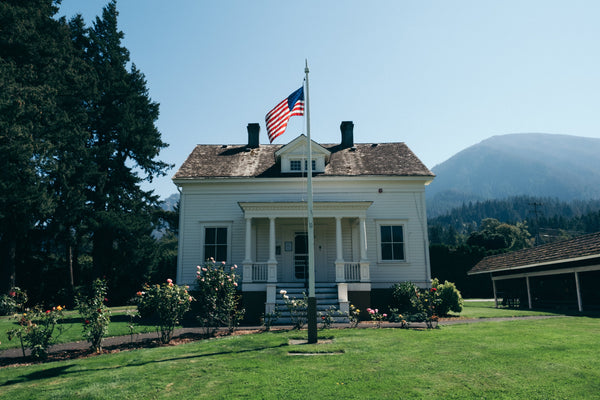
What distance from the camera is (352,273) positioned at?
17.8 m

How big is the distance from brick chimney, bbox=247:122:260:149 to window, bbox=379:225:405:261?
383 inches

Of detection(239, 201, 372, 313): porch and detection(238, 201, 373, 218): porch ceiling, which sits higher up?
detection(238, 201, 373, 218): porch ceiling

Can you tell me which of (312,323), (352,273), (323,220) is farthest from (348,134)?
(312,323)

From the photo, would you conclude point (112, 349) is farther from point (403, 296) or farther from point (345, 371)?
point (403, 296)

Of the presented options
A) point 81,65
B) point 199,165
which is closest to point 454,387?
point 199,165

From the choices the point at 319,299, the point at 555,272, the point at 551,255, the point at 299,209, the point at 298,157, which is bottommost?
the point at 319,299

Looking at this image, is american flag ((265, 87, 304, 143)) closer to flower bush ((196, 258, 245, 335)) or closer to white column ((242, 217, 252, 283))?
flower bush ((196, 258, 245, 335))

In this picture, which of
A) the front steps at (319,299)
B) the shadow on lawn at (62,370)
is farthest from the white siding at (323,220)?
the shadow on lawn at (62,370)

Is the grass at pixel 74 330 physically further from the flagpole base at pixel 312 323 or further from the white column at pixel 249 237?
the flagpole base at pixel 312 323

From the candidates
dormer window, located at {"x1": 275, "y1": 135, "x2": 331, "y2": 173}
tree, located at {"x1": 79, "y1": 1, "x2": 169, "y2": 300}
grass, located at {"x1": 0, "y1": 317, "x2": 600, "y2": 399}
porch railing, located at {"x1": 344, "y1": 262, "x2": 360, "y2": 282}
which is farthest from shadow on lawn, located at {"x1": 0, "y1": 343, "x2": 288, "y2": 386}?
tree, located at {"x1": 79, "y1": 1, "x2": 169, "y2": 300}

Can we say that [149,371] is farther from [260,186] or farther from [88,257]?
[88,257]

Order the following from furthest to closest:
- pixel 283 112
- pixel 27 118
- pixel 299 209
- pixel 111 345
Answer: pixel 27 118 → pixel 299 209 → pixel 283 112 → pixel 111 345

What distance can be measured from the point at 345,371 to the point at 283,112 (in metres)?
8.88

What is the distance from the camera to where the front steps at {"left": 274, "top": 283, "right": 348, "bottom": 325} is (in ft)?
49.9
